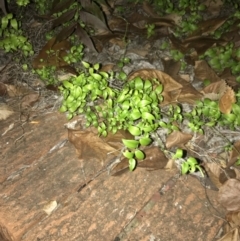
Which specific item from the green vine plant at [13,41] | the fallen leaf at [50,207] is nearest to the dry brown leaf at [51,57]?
the green vine plant at [13,41]

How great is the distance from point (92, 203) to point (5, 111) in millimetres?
914

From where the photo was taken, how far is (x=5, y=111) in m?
1.84

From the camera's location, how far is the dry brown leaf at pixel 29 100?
6.18ft

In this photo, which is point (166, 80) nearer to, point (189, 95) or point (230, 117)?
point (189, 95)

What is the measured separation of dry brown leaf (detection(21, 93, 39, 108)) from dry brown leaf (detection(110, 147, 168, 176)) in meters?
0.79

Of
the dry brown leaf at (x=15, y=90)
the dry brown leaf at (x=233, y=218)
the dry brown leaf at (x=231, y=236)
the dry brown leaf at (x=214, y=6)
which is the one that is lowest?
the dry brown leaf at (x=233, y=218)

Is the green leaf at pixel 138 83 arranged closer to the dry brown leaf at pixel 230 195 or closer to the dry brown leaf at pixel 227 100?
the dry brown leaf at pixel 227 100

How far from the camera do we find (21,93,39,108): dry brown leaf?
1.88 m

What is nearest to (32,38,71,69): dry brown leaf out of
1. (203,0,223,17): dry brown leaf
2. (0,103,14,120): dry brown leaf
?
(0,103,14,120): dry brown leaf

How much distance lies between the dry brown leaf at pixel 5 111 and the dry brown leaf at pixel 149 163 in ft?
2.71

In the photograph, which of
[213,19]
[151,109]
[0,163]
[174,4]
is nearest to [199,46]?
[213,19]

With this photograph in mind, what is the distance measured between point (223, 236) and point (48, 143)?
1.00m

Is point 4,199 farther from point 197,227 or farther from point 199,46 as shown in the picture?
point 199,46

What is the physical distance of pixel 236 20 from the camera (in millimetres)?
2256
